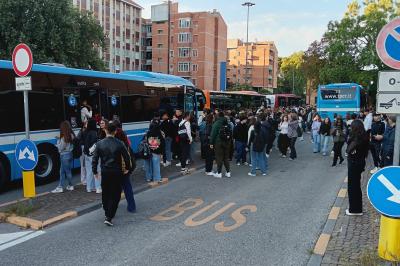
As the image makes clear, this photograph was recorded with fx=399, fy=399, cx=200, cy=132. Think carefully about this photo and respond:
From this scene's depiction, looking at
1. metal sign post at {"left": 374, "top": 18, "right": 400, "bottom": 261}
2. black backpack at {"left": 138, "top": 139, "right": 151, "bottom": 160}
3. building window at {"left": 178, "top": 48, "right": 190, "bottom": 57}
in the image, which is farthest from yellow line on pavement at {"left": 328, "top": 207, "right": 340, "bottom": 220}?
building window at {"left": 178, "top": 48, "right": 190, "bottom": 57}

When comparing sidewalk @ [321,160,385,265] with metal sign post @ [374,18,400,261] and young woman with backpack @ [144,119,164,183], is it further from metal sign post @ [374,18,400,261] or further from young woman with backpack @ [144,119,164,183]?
young woman with backpack @ [144,119,164,183]

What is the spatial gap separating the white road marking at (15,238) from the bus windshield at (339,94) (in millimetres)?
26082

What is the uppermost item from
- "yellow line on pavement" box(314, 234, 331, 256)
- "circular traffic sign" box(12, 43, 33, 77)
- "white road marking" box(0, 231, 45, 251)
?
"circular traffic sign" box(12, 43, 33, 77)

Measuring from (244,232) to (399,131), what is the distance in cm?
294

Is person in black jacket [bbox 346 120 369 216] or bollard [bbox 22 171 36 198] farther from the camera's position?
bollard [bbox 22 171 36 198]

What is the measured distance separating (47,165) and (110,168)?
15.1 ft

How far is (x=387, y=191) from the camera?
4.41m

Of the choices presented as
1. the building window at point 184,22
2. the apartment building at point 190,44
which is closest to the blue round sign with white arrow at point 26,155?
the apartment building at point 190,44

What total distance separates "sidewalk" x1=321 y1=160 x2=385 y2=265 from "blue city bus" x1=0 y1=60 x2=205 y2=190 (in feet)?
24.1

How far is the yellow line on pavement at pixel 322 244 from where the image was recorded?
5646mm

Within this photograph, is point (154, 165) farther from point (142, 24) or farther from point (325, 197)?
point (142, 24)

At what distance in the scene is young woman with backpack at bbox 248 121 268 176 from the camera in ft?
38.7

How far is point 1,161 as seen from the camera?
9.25 m

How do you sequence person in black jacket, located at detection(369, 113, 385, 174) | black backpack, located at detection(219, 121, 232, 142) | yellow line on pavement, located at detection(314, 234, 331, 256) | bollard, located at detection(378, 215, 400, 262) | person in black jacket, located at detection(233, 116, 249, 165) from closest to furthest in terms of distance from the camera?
bollard, located at detection(378, 215, 400, 262) → yellow line on pavement, located at detection(314, 234, 331, 256) → black backpack, located at detection(219, 121, 232, 142) → person in black jacket, located at detection(369, 113, 385, 174) → person in black jacket, located at detection(233, 116, 249, 165)
